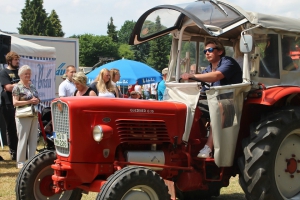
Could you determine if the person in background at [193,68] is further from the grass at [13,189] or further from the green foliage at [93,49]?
the green foliage at [93,49]

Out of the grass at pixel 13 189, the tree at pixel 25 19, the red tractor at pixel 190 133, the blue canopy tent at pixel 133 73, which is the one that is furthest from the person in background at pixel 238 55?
the tree at pixel 25 19

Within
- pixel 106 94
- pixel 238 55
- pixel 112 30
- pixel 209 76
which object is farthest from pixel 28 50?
pixel 112 30

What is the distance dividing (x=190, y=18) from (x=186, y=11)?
0.12 meters

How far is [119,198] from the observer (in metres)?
4.36

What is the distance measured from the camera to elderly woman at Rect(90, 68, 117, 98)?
789cm

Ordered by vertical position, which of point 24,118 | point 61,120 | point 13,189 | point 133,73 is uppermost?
point 133,73

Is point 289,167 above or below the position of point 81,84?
below

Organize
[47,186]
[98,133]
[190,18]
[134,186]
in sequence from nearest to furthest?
1. [134,186]
2. [98,133]
3. [190,18]
4. [47,186]

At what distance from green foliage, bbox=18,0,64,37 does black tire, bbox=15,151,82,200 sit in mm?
70336

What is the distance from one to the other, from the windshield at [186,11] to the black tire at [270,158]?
3.73 ft

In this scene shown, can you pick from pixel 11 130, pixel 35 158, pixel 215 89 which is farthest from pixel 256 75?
pixel 11 130

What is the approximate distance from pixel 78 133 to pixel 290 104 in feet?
8.13

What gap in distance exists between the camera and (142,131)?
504 cm

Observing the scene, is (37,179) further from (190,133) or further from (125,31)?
(125,31)
